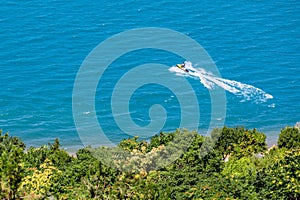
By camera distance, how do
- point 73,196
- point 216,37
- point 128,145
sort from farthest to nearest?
point 216,37
point 128,145
point 73,196

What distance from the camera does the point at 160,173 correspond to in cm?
5222

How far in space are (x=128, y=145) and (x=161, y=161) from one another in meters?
4.93

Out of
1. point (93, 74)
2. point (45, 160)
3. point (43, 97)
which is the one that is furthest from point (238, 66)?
point (45, 160)

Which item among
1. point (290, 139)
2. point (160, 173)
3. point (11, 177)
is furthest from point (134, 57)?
point (11, 177)

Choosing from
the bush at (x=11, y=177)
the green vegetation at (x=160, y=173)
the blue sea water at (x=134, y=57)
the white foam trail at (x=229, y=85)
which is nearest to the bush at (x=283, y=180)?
the green vegetation at (x=160, y=173)

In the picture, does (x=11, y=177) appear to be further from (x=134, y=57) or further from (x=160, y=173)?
(x=134, y=57)

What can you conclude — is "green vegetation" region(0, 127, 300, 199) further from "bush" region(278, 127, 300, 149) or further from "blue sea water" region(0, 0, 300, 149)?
"blue sea water" region(0, 0, 300, 149)

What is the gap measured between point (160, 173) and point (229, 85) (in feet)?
127

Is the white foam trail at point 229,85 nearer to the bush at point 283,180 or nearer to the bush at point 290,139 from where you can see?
the bush at point 290,139

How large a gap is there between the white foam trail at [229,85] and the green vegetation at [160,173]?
28.4 m

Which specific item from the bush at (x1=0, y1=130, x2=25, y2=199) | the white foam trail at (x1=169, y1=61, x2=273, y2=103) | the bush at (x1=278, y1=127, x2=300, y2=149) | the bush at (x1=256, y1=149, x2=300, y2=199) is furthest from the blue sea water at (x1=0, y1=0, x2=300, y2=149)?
the bush at (x1=0, y1=130, x2=25, y2=199)

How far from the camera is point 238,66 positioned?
94.6 meters

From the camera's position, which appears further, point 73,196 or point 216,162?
point 216,162

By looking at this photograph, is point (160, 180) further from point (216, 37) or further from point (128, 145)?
point (216, 37)
